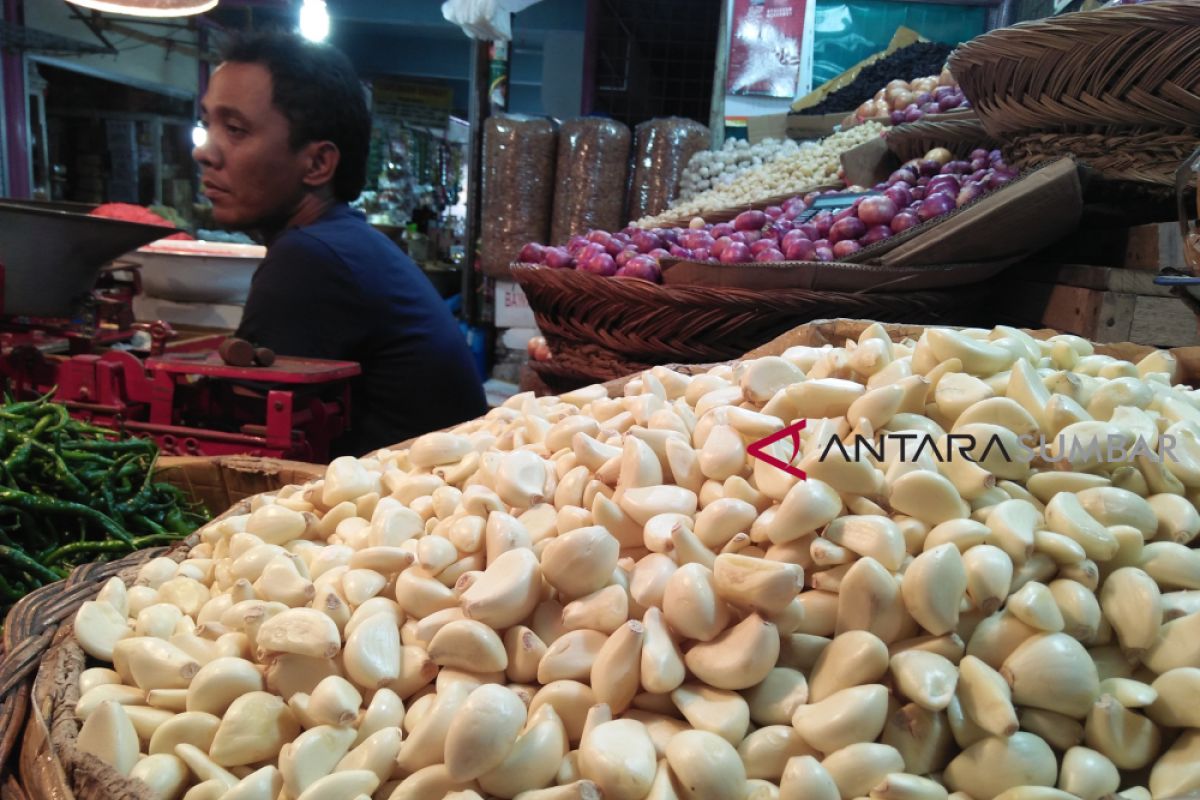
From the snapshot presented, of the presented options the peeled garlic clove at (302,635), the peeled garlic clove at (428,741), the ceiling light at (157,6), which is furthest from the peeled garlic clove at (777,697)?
the ceiling light at (157,6)

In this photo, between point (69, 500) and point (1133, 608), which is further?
point (69, 500)

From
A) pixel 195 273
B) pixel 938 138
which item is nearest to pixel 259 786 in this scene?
pixel 938 138

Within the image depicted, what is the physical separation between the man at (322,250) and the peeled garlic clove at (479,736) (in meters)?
1.38

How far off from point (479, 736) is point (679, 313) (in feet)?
3.94

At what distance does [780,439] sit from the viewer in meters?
0.74

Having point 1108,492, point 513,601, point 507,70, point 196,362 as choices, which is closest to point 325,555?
point 513,601

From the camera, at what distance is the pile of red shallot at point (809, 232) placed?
1833mm

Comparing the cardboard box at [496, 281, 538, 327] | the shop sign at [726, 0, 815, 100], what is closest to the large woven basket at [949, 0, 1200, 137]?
the shop sign at [726, 0, 815, 100]

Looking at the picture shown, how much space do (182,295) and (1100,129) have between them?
268cm

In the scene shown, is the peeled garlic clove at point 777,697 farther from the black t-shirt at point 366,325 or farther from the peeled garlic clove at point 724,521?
the black t-shirt at point 366,325

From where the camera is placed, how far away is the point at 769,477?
0.69 meters

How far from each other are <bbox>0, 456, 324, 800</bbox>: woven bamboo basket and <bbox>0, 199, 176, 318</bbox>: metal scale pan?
137cm

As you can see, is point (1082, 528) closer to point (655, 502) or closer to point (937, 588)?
point (937, 588)

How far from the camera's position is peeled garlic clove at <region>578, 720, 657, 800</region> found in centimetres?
53
